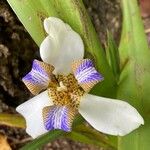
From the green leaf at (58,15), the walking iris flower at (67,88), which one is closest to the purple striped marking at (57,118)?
the walking iris flower at (67,88)

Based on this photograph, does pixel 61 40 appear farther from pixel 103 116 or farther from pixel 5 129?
pixel 5 129

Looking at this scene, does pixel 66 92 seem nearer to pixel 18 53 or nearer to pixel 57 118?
pixel 57 118

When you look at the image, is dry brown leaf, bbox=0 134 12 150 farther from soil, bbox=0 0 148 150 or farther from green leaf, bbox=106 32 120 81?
green leaf, bbox=106 32 120 81

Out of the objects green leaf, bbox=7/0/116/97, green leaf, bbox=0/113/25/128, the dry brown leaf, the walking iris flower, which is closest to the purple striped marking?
the walking iris flower

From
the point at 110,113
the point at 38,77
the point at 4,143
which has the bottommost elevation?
the point at 4,143

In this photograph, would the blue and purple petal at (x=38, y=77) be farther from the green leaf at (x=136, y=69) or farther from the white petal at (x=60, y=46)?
the green leaf at (x=136, y=69)

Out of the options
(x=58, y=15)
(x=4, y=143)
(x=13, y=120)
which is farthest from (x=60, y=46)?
(x=4, y=143)
